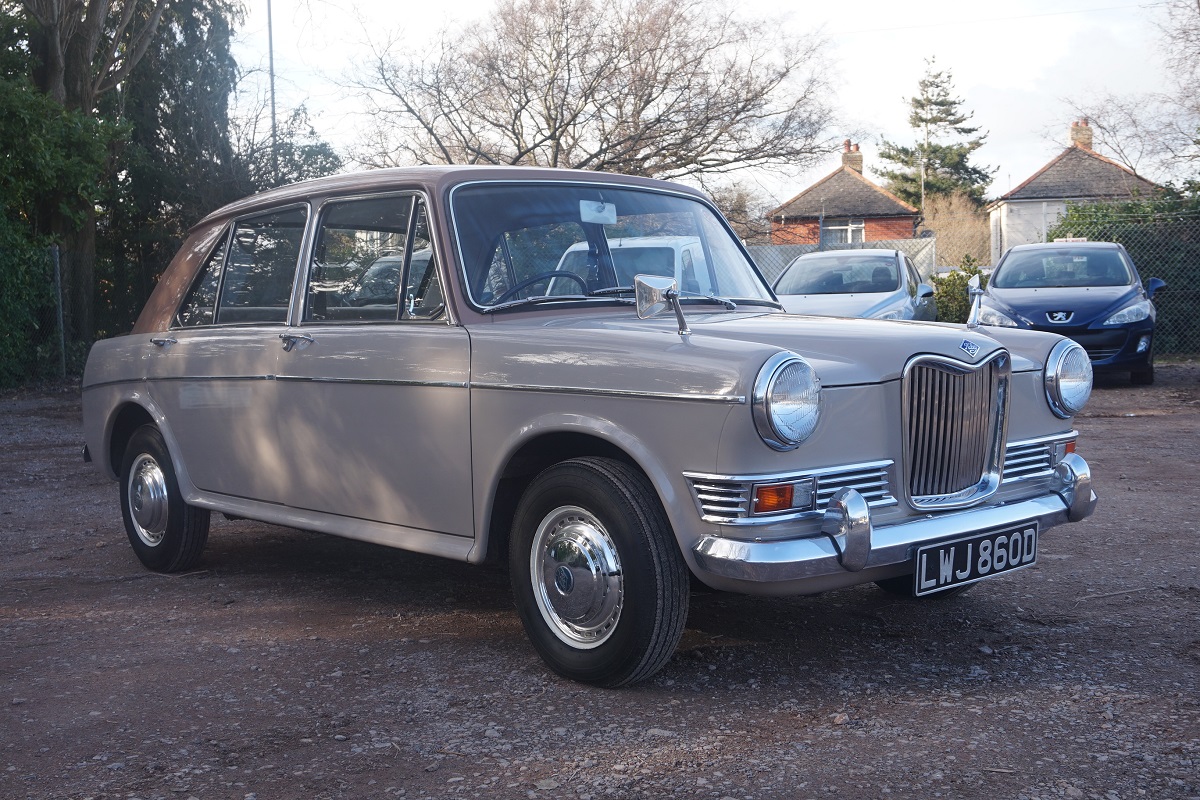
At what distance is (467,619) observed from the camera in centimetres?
470

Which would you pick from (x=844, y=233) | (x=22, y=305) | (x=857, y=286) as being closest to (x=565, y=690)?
(x=857, y=286)

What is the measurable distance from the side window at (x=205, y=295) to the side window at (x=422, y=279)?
1.45 metres

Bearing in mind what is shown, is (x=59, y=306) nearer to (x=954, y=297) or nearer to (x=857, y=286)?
(x=857, y=286)

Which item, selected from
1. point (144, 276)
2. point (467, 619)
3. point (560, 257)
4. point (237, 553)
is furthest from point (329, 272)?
point (144, 276)

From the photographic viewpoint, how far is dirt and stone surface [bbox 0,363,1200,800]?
3092mm

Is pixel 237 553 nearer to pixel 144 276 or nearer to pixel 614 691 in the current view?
pixel 614 691

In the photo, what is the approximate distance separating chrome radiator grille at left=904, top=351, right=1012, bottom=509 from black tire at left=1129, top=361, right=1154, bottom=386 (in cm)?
1066

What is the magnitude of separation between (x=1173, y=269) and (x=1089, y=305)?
205 inches

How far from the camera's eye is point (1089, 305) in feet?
43.1

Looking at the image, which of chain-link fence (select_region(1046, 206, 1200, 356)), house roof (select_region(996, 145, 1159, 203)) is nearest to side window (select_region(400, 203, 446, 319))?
chain-link fence (select_region(1046, 206, 1200, 356))

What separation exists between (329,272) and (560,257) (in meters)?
1.03

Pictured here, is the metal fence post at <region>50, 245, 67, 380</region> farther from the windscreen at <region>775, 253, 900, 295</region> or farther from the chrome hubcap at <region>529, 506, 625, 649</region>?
the chrome hubcap at <region>529, 506, 625, 649</region>

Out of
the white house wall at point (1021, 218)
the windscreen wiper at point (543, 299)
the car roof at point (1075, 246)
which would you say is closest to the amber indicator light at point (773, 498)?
the windscreen wiper at point (543, 299)

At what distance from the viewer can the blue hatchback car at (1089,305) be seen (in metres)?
13.1
